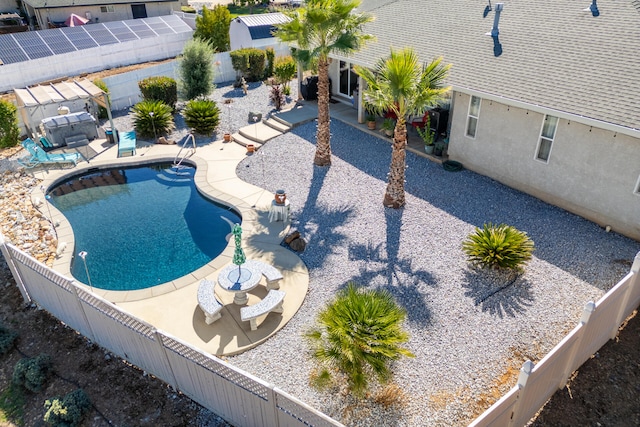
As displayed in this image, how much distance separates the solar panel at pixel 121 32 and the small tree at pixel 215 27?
4503 mm

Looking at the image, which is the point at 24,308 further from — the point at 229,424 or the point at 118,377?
the point at 229,424

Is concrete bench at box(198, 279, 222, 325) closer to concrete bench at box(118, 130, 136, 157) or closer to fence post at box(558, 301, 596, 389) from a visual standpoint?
fence post at box(558, 301, 596, 389)

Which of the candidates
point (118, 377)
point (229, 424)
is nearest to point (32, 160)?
point (118, 377)

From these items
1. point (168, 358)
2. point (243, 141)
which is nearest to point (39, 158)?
point (243, 141)

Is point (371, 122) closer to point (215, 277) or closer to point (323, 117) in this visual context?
point (323, 117)

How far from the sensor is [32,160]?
58.7ft

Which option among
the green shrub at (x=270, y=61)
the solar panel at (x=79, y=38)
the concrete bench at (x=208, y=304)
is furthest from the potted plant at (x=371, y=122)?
the solar panel at (x=79, y=38)

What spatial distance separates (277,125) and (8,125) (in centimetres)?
1133

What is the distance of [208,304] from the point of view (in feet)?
33.7

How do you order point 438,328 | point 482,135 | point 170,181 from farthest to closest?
point 170,181 → point 482,135 → point 438,328

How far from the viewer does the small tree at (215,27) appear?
34.2m

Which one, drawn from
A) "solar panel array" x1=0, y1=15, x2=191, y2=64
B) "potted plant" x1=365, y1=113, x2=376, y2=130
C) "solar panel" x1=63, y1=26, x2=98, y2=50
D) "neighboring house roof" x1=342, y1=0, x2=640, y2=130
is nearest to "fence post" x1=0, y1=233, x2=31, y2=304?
"neighboring house roof" x1=342, y1=0, x2=640, y2=130

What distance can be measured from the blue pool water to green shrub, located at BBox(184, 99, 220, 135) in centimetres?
277

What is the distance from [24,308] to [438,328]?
954cm
